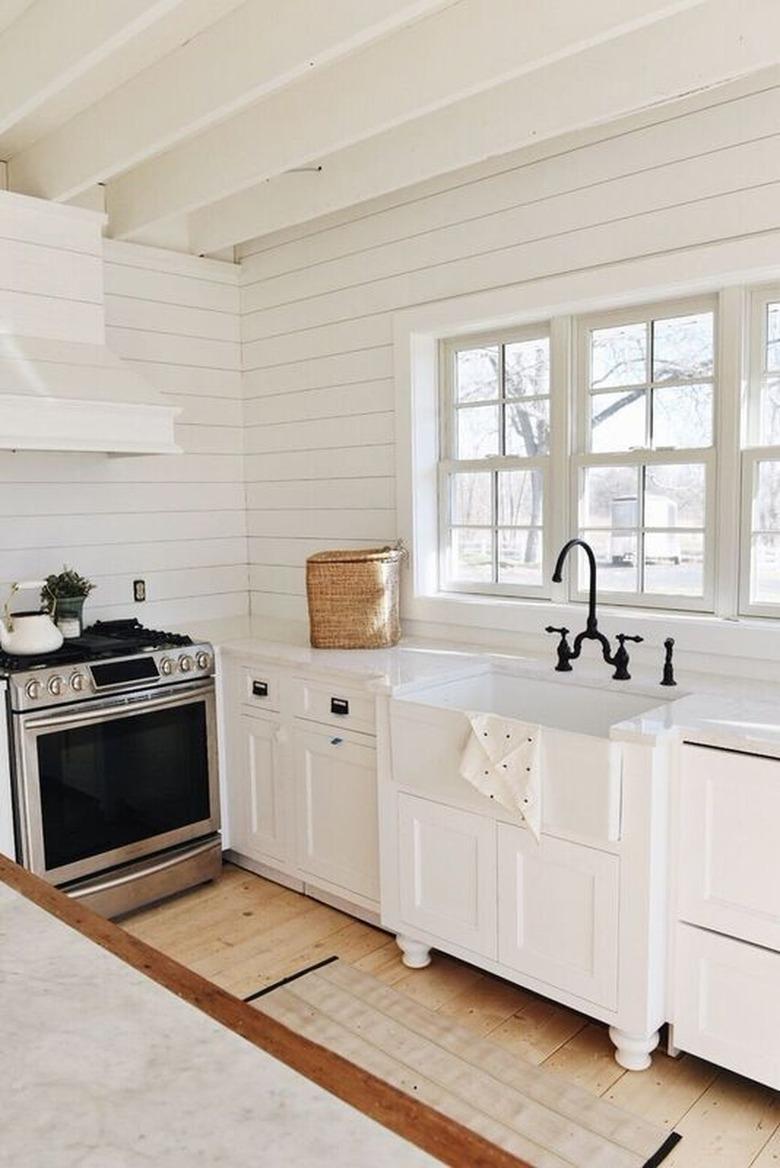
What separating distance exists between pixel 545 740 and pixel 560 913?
478mm

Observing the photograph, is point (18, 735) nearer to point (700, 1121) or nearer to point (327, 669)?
point (327, 669)

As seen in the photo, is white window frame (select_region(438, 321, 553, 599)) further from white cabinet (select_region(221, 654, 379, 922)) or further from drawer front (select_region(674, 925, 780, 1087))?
drawer front (select_region(674, 925, 780, 1087))

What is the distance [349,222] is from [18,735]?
2.33m

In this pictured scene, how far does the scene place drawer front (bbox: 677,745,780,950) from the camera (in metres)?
2.10

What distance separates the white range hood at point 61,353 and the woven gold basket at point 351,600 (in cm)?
75

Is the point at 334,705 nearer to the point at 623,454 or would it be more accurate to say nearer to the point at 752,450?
the point at 623,454

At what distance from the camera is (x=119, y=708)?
10.4 feet

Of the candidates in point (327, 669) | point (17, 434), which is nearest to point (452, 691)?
point (327, 669)

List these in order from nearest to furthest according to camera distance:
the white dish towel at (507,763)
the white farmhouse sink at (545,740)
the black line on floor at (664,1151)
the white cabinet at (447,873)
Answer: the black line on floor at (664,1151)
the white farmhouse sink at (545,740)
the white dish towel at (507,763)
the white cabinet at (447,873)

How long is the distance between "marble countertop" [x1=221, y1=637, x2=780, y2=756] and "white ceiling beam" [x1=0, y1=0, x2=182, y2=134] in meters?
1.84

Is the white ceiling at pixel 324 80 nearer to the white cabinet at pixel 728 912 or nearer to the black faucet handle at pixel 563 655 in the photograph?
the black faucet handle at pixel 563 655

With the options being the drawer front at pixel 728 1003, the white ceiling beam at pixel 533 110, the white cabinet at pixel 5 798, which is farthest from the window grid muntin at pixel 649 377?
the white cabinet at pixel 5 798

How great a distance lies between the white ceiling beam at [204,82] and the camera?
2166 mm

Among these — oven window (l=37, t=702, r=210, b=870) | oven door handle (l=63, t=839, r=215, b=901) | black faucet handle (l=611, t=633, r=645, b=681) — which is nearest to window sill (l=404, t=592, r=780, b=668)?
black faucet handle (l=611, t=633, r=645, b=681)
